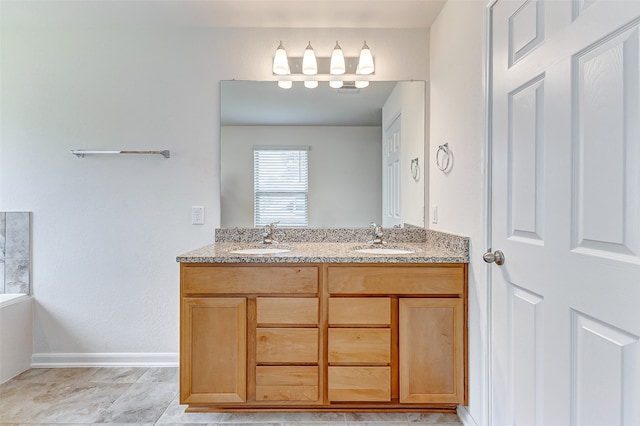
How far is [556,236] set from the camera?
1.13m

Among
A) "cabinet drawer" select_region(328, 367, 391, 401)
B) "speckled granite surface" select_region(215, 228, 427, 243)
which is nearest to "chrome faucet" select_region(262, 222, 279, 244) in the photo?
"speckled granite surface" select_region(215, 228, 427, 243)

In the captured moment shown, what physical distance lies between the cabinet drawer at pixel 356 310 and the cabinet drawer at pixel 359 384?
0.77ft

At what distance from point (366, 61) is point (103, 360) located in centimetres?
262

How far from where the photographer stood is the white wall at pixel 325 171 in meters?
2.46

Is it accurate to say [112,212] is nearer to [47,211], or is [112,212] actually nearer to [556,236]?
[47,211]

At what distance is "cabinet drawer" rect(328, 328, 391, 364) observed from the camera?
1811 millimetres

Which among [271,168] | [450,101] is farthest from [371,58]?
[271,168]

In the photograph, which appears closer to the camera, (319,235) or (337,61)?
(337,61)

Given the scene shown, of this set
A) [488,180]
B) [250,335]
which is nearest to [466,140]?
[488,180]

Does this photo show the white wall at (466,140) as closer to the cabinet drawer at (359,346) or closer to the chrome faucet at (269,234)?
the cabinet drawer at (359,346)

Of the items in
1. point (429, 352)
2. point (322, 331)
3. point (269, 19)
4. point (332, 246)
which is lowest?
point (429, 352)

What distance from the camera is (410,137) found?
7.91 ft

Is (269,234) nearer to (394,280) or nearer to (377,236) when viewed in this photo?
(377,236)

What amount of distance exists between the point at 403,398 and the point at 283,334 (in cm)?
66
